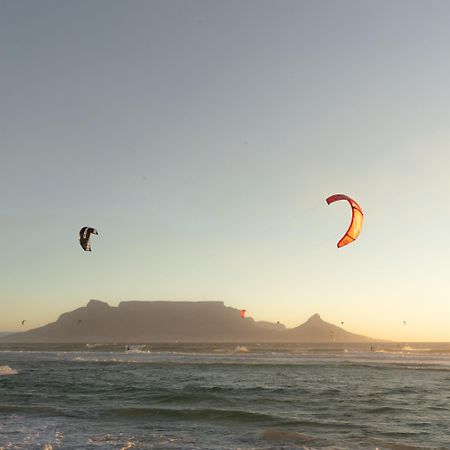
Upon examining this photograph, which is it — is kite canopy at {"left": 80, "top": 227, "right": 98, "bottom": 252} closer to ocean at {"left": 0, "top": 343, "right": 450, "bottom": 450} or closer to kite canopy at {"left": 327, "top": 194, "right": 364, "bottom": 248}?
ocean at {"left": 0, "top": 343, "right": 450, "bottom": 450}

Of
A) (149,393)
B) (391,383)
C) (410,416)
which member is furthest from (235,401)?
(391,383)

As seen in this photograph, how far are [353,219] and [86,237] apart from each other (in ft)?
33.7

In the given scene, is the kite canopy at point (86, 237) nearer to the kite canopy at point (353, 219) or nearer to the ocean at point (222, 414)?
the ocean at point (222, 414)

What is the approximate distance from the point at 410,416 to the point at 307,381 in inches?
482

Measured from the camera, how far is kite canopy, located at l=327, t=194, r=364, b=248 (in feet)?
51.4

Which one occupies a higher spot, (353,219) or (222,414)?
(353,219)

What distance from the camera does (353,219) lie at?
1608 cm

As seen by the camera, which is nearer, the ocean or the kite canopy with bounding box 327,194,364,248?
the ocean

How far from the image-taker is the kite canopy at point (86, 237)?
60.0ft

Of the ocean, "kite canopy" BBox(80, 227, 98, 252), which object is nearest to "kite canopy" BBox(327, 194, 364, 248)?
the ocean

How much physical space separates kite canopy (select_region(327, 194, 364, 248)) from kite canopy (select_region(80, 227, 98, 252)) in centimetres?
932

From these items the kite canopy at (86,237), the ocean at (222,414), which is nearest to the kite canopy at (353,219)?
the ocean at (222,414)

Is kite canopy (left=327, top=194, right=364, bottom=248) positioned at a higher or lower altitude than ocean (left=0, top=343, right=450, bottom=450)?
higher

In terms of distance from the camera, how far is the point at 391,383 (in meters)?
28.2
